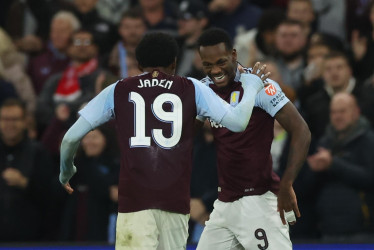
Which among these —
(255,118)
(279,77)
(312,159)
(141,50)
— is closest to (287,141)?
(312,159)

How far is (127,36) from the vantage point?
36.7ft

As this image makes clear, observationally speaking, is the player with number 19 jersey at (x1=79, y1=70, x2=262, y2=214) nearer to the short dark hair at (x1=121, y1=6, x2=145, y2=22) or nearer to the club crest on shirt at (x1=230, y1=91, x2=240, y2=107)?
the club crest on shirt at (x1=230, y1=91, x2=240, y2=107)

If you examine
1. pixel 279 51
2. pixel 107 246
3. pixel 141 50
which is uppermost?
pixel 279 51

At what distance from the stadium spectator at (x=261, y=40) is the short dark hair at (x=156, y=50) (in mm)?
4604

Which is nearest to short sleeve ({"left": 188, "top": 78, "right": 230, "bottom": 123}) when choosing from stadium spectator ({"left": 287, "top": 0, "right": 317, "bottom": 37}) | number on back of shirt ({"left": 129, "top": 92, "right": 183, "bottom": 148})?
number on back of shirt ({"left": 129, "top": 92, "right": 183, "bottom": 148})

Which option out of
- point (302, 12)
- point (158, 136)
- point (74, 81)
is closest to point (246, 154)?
point (158, 136)

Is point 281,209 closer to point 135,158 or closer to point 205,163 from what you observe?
point 135,158

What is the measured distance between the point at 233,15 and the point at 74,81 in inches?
78.8

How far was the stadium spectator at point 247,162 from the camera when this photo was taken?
6.59 metres

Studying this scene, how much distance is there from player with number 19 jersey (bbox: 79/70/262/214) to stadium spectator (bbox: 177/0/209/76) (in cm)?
489

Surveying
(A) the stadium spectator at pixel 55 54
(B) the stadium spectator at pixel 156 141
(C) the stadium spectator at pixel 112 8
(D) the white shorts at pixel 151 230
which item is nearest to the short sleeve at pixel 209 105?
(B) the stadium spectator at pixel 156 141

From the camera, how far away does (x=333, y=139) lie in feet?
30.2

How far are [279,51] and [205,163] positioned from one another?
174cm

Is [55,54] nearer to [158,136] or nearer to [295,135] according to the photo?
[295,135]
